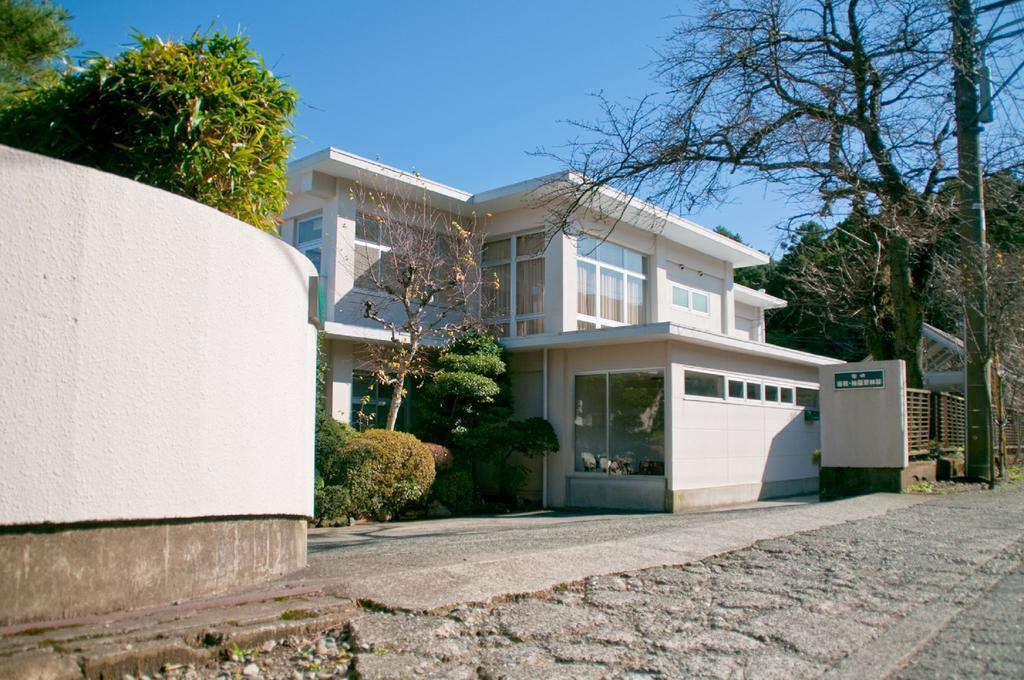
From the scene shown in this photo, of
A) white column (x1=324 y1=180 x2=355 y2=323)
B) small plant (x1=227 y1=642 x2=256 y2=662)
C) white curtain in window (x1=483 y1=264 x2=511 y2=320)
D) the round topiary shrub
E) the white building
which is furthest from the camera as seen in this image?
white curtain in window (x1=483 y1=264 x2=511 y2=320)

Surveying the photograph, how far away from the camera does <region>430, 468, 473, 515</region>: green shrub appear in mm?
14188

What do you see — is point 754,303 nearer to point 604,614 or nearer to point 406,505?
point 406,505

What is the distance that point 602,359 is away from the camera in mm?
15656

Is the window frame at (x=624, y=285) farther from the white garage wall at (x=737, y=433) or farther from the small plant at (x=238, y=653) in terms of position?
the small plant at (x=238, y=653)

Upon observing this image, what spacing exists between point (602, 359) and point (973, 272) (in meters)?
6.25

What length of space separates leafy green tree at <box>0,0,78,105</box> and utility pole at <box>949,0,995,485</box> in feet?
35.3

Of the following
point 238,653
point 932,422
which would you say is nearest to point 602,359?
point 932,422

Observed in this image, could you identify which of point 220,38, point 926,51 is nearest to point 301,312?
point 220,38

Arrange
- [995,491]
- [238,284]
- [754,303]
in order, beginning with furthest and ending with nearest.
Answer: [754,303], [995,491], [238,284]

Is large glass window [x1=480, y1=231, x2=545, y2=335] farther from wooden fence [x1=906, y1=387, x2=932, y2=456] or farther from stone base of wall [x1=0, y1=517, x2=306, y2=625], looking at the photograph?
stone base of wall [x1=0, y1=517, x2=306, y2=625]

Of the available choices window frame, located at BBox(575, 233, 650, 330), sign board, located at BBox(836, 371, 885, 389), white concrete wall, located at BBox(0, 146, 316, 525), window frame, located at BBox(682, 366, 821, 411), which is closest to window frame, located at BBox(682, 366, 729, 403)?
window frame, located at BBox(682, 366, 821, 411)

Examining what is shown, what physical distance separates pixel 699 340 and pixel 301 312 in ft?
33.2

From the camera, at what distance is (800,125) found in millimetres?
10430

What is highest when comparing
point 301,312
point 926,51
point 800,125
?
point 926,51
